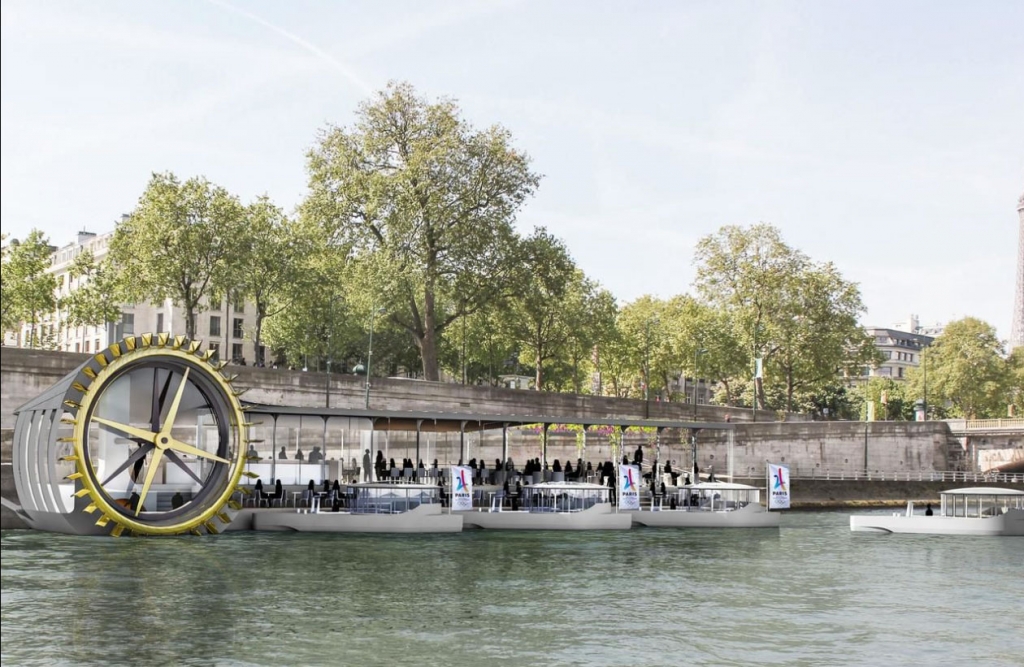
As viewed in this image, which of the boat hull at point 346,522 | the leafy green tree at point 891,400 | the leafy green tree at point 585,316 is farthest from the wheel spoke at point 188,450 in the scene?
the leafy green tree at point 891,400

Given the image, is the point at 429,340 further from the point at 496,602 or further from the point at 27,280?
the point at 496,602

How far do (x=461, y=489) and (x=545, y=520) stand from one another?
336 cm

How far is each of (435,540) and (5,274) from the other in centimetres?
2896

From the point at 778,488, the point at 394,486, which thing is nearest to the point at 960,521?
the point at 778,488

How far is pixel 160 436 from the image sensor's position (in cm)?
3594

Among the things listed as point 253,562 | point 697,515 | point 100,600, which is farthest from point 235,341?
point 100,600

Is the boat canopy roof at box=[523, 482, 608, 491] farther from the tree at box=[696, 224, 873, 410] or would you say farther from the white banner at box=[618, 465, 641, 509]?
the tree at box=[696, 224, 873, 410]

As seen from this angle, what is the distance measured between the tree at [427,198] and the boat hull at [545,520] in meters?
22.9

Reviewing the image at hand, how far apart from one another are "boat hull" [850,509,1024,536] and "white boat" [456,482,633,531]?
10466mm

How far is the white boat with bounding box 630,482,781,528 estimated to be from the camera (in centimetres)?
4419

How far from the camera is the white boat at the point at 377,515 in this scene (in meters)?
38.8

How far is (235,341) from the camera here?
104 m

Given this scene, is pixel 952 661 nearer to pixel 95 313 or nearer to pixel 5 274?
pixel 5 274

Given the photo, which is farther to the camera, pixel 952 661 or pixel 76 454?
pixel 76 454
